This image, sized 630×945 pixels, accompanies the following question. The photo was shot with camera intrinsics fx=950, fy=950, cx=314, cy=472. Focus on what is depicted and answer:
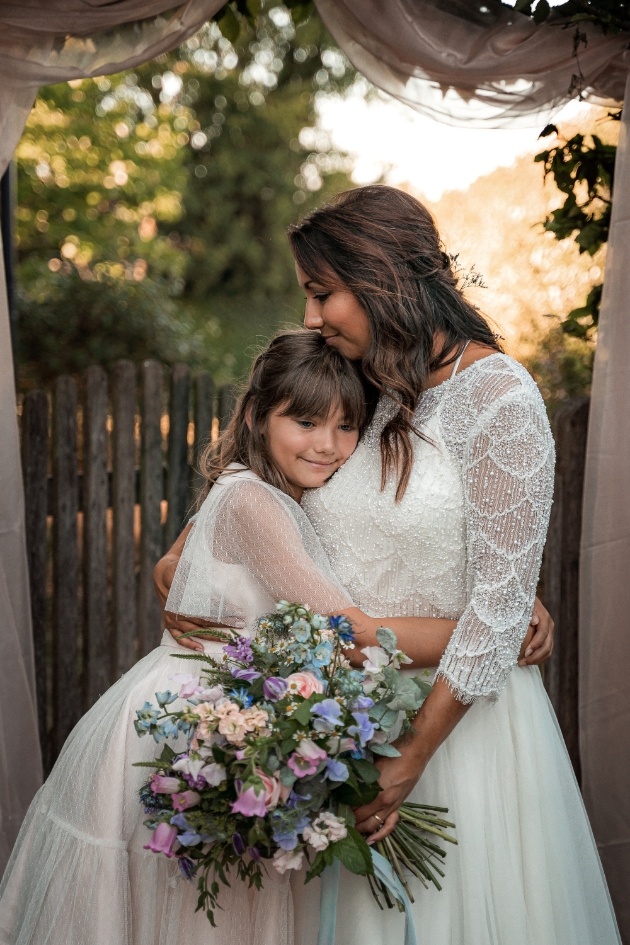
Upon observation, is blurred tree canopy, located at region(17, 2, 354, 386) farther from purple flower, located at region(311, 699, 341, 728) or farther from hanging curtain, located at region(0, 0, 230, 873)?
purple flower, located at region(311, 699, 341, 728)

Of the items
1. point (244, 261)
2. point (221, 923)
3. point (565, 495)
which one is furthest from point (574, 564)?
point (244, 261)

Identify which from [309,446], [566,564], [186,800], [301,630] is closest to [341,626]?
[301,630]

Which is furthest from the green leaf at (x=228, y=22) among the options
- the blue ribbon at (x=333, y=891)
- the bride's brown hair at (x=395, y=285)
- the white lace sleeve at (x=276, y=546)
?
the blue ribbon at (x=333, y=891)

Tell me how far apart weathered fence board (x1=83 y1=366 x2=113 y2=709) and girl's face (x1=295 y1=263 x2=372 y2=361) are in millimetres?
2177

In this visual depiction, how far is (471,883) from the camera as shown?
2303mm

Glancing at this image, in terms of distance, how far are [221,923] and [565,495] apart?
2.82m

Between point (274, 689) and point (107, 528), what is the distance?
9.81 feet

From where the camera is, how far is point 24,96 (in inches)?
125

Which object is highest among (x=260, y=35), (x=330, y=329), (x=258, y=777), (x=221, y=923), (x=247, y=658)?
(x=260, y=35)

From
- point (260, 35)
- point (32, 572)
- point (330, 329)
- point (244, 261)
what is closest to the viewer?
point (330, 329)

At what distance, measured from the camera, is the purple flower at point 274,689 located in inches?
Result: 73.3

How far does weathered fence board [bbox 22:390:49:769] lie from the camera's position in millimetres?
4398

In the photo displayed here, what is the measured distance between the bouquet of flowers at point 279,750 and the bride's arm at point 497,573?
0.57 ft

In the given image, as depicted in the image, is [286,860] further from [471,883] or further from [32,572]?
[32,572]
